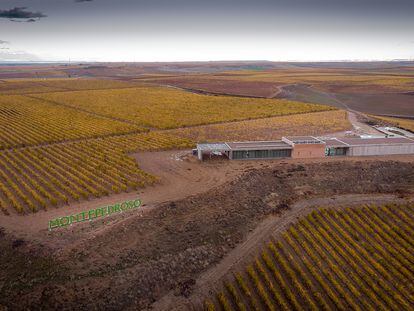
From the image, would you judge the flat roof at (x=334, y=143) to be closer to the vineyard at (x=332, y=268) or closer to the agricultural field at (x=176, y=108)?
the vineyard at (x=332, y=268)

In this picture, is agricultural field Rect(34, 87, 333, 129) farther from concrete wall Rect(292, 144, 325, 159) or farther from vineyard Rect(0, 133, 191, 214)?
concrete wall Rect(292, 144, 325, 159)

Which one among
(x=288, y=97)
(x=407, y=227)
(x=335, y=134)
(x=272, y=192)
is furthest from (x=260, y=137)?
(x=288, y=97)

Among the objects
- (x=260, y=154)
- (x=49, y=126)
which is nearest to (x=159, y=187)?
(x=260, y=154)

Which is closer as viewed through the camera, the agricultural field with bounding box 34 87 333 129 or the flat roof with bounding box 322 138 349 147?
the flat roof with bounding box 322 138 349 147

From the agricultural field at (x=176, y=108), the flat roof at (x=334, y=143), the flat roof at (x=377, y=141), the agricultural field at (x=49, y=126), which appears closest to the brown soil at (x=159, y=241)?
the flat roof at (x=334, y=143)

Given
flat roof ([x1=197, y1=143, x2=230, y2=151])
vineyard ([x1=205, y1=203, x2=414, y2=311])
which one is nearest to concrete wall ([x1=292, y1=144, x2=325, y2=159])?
flat roof ([x1=197, y1=143, x2=230, y2=151])

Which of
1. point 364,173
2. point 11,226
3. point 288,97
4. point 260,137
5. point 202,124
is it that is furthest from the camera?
point 288,97

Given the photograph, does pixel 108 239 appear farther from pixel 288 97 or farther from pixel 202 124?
pixel 288 97
